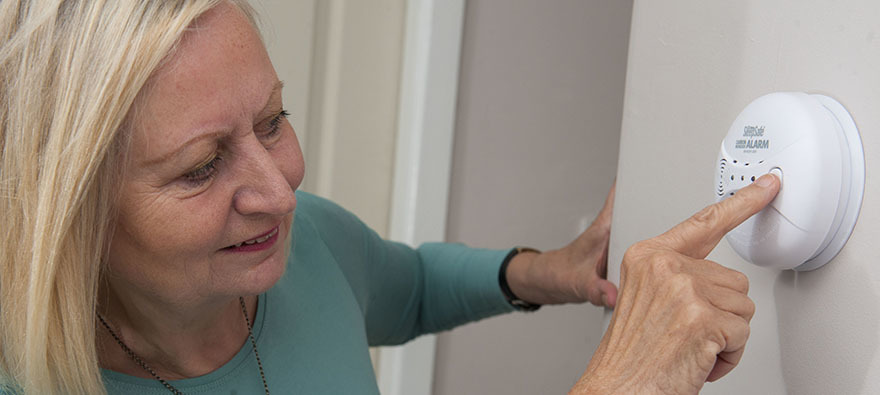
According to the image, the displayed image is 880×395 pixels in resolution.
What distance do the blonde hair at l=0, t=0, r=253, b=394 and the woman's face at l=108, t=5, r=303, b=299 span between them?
0.05ft

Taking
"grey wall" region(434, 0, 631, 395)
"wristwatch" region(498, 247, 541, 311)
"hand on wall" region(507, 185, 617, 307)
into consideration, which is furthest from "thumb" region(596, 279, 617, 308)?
"grey wall" region(434, 0, 631, 395)

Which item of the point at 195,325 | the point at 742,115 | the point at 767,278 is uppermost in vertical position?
the point at 742,115

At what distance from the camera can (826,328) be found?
0.50 meters

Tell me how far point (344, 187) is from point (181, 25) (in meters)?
0.98

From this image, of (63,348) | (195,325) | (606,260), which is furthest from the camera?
(606,260)

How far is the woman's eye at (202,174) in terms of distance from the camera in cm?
64

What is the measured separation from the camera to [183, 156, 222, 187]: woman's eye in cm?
64

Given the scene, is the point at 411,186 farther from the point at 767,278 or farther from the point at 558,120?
the point at 767,278

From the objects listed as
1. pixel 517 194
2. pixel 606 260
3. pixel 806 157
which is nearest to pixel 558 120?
pixel 517 194

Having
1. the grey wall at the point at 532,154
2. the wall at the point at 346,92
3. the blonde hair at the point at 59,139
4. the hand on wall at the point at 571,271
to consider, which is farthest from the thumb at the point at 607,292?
the wall at the point at 346,92

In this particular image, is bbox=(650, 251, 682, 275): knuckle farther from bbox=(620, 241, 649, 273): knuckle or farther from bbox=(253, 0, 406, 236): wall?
bbox=(253, 0, 406, 236): wall

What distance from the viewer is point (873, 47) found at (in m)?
0.46

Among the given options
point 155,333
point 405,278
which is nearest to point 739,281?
point 155,333

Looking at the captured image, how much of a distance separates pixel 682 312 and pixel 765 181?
0.10 m
